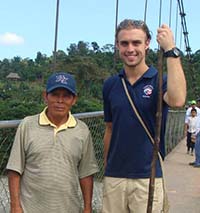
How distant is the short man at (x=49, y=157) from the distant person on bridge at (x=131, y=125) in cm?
18

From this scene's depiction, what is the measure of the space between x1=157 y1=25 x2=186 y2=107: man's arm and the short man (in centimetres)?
47

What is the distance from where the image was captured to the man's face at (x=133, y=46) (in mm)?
2182

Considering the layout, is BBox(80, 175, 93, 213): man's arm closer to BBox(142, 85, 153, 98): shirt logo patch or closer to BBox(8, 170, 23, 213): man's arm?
BBox(8, 170, 23, 213): man's arm

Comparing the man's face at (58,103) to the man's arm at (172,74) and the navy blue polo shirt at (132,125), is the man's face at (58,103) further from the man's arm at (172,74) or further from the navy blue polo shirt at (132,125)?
the man's arm at (172,74)

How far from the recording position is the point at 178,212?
16.3ft

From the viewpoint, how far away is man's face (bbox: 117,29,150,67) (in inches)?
85.9

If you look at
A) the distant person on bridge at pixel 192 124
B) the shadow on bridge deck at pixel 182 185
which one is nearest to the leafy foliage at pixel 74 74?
the distant person on bridge at pixel 192 124

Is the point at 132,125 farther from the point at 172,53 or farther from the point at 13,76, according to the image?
the point at 13,76

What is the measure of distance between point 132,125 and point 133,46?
1.15 ft

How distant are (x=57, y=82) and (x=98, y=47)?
31.3m

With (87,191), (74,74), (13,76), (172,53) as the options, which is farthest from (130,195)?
(13,76)

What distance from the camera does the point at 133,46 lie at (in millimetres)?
2180

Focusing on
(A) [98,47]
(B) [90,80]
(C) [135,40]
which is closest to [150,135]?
(C) [135,40]

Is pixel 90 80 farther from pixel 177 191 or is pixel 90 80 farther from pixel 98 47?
pixel 177 191
